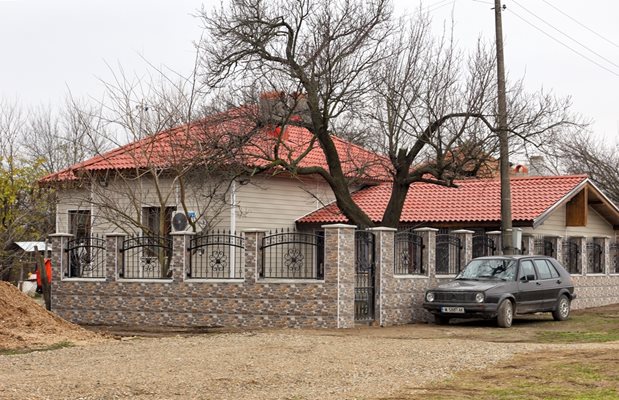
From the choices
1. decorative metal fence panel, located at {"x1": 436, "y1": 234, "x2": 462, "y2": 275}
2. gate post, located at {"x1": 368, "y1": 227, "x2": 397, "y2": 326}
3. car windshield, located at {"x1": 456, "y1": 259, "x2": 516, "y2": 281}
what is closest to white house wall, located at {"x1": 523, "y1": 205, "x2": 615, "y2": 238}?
decorative metal fence panel, located at {"x1": 436, "y1": 234, "x2": 462, "y2": 275}

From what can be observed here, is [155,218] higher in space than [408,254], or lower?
higher

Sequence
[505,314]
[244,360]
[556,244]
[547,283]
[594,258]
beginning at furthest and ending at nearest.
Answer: [594,258]
[556,244]
[547,283]
[505,314]
[244,360]

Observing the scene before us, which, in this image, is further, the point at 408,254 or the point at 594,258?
the point at 594,258

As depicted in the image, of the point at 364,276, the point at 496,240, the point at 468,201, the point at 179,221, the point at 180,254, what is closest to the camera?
the point at 364,276

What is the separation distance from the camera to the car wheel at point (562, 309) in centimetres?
2559

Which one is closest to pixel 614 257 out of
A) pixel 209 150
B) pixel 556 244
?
pixel 556 244

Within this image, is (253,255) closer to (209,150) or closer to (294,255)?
(294,255)

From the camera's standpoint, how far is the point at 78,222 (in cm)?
3369

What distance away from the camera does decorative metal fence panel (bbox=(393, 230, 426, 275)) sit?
24.3 metres

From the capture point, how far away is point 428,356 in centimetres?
1631

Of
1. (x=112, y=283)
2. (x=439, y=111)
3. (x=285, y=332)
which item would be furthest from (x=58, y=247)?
(x=439, y=111)

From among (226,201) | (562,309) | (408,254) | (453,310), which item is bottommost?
(562,309)

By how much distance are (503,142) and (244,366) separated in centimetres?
1237

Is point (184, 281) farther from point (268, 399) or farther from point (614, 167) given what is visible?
point (614, 167)
